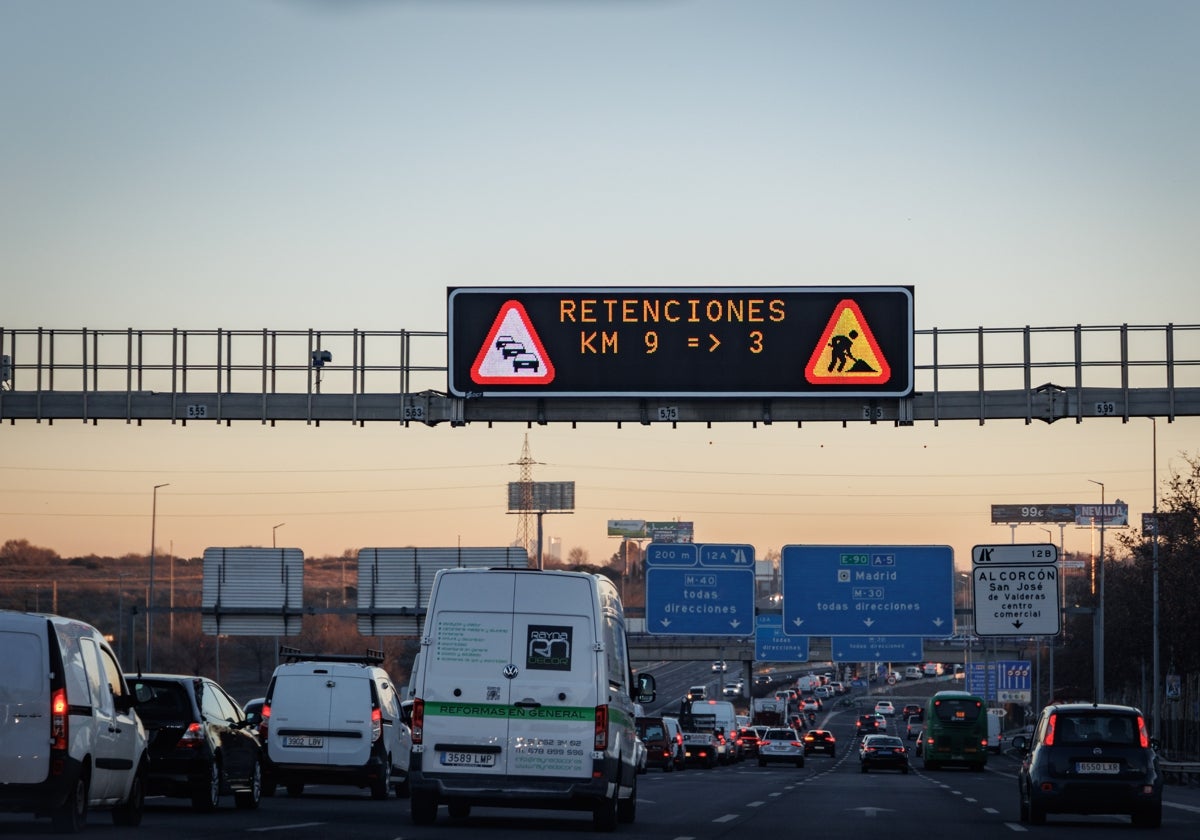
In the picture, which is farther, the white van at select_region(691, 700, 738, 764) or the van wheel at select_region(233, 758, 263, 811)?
the white van at select_region(691, 700, 738, 764)

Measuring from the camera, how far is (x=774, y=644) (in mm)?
72688

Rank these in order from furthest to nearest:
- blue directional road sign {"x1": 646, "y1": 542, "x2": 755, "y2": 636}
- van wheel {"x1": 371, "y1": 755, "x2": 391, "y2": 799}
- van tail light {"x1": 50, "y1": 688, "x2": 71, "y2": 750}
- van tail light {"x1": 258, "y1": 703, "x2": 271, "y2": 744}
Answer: blue directional road sign {"x1": 646, "y1": 542, "x2": 755, "y2": 636} → van wheel {"x1": 371, "y1": 755, "x2": 391, "y2": 799} → van tail light {"x1": 258, "y1": 703, "x2": 271, "y2": 744} → van tail light {"x1": 50, "y1": 688, "x2": 71, "y2": 750}

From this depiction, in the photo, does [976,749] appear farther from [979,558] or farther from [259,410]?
[259,410]

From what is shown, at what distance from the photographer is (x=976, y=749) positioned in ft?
223

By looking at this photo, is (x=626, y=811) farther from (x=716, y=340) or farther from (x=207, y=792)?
(x=716, y=340)

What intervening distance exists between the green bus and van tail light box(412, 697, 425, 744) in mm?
50076

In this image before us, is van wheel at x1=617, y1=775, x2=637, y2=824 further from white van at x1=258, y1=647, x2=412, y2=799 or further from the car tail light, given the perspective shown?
white van at x1=258, y1=647, x2=412, y2=799

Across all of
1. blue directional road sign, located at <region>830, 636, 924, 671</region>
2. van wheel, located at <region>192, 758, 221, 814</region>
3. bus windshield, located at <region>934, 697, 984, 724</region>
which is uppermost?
van wheel, located at <region>192, 758, 221, 814</region>

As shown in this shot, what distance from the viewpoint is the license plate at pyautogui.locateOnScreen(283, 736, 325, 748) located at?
1075 inches

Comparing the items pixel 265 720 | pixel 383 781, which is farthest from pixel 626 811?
pixel 265 720

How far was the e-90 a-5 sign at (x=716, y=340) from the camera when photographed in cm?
3030

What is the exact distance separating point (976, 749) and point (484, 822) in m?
48.5

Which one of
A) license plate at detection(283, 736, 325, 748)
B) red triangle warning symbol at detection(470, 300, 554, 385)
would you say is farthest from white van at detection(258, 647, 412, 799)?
red triangle warning symbol at detection(470, 300, 554, 385)

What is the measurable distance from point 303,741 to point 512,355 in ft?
24.1
